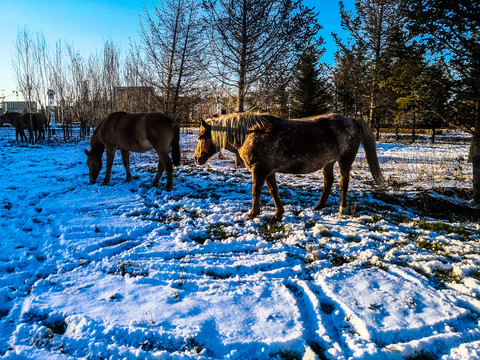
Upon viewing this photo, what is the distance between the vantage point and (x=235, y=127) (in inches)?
173

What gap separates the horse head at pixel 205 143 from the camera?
4.71 meters

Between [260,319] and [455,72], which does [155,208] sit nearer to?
[260,319]

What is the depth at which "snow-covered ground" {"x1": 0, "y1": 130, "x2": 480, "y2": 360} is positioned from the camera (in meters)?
1.80

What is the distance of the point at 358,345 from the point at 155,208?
3942mm

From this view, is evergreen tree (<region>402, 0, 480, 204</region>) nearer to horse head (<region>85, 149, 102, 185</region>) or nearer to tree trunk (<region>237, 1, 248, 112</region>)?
tree trunk (<region>237, 1, 248, 112</region>)

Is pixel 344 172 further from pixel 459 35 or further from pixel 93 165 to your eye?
pixel 93 165

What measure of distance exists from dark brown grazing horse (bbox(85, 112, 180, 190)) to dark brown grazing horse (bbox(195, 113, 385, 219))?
1.77m

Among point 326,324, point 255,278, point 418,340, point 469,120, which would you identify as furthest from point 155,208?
point 469,120

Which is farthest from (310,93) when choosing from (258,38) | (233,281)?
(233,281)

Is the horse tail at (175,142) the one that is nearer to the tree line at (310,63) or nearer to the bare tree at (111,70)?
the tree line at (310,63)

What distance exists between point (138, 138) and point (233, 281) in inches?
188

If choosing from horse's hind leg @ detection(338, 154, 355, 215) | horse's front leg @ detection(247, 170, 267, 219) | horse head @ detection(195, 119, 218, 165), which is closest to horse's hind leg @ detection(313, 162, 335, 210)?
horse's hind leg @ detection(338, 154, 355, 215)

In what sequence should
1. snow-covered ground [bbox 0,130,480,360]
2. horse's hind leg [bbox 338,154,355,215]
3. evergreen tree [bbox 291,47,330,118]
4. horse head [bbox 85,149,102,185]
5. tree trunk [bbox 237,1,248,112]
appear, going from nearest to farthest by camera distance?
1. snow-covered ground [bbox 0,130,480,360]
2. horse's hind leg [bbox 338,154,355,215]
3. horse head [bbox 85,149,102,185]
4. tree trunk [bbox 237,1,248,112]
5. evergreen tree [bbox 291,47,330,118]

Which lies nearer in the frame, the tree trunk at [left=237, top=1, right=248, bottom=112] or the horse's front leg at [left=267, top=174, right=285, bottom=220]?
the horse's front leg at [left=267, top=174, right=285, bottom=220]
